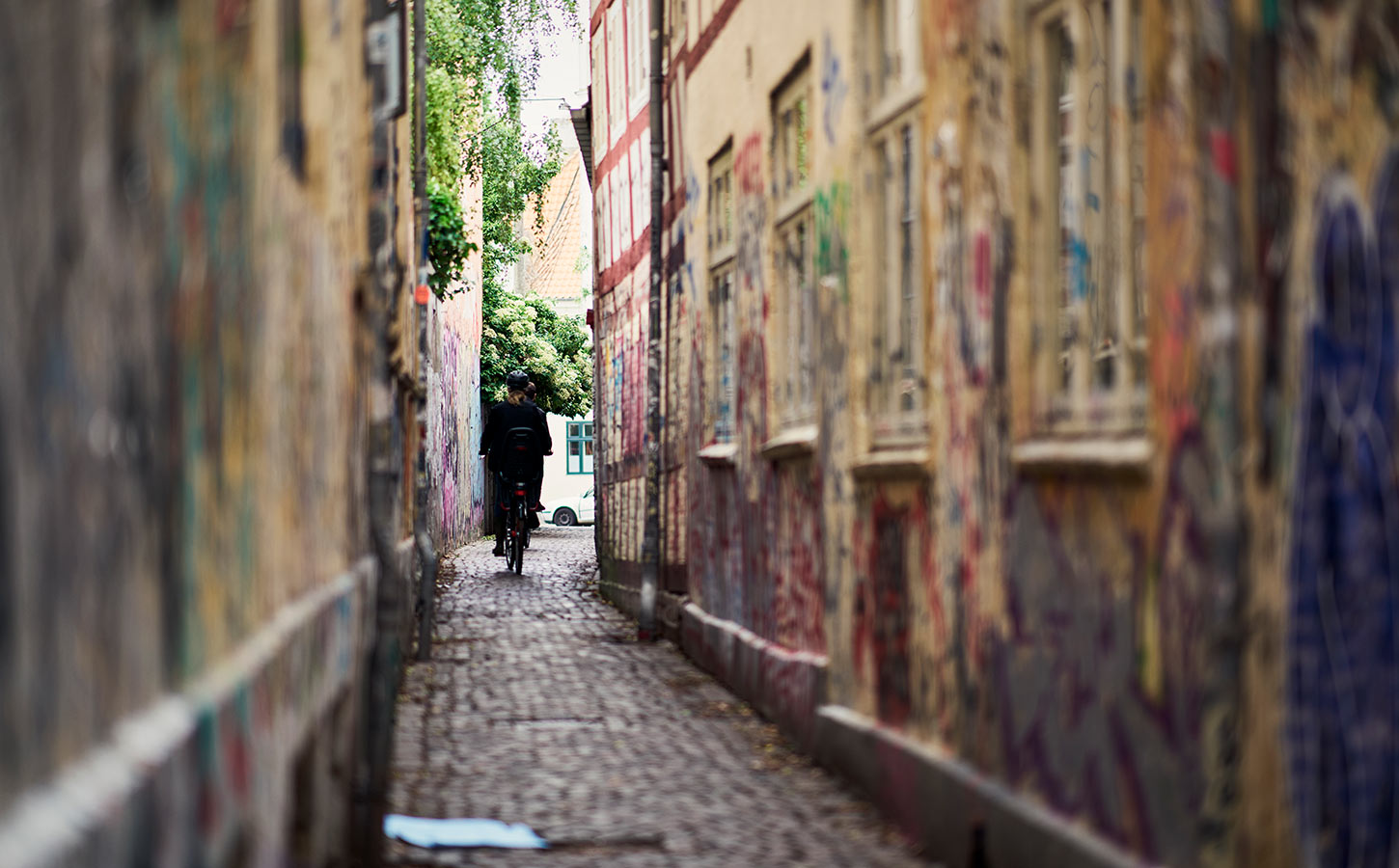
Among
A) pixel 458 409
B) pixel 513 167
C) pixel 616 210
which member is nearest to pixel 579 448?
pixel 458 409

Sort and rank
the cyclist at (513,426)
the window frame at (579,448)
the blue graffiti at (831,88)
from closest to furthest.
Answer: the blue graffiti at (831,88)
the cyclist at (513,426)
the window frame at (579,448)

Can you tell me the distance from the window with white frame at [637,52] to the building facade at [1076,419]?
648 centimetres

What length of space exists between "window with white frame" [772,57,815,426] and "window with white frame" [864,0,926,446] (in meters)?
1.11

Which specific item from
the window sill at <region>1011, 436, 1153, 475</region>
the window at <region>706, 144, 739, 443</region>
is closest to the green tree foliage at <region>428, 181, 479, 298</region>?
the window at <region>706, 144, 739, 443</region>

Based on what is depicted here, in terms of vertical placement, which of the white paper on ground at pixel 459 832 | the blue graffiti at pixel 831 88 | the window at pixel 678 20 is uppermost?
the window at pixel 678 20

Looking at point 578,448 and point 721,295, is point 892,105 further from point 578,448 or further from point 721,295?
Answer: point 578,448

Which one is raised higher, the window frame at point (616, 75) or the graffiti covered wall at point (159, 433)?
the window frame at point (616, 75)

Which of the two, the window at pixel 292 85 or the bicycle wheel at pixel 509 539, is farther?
the bicycle wheel at pixel 509 539

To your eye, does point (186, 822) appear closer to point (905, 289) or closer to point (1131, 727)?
point (1131, 727)

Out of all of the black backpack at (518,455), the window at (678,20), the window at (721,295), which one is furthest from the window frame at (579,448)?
the window at (721,295)

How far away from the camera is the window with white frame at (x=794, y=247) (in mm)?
9609

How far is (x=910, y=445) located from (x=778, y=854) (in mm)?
1808

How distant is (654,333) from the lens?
14.9 metres

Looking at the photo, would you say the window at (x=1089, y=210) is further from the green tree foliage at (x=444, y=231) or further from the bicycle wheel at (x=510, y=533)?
the bicycle wheel at (x=510, y=533)
